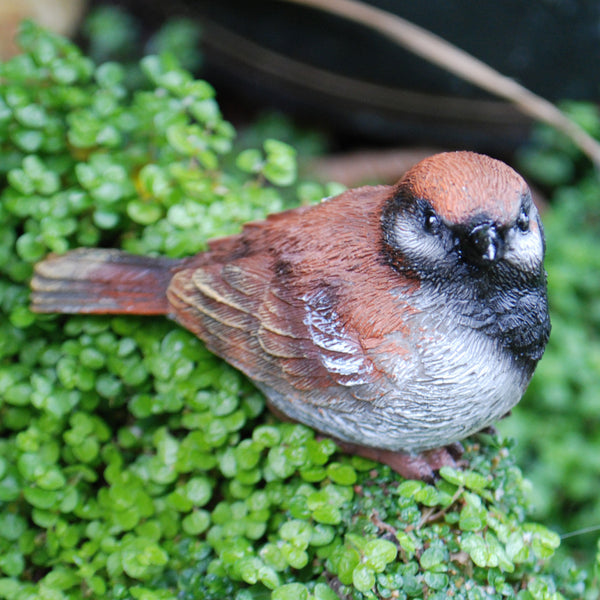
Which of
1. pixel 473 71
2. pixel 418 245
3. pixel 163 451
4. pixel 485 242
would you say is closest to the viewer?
pixel 485 242

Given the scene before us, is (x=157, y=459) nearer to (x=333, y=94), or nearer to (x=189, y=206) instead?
(x=189, y=206)

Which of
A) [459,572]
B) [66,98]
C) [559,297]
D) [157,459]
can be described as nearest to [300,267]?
[157,459]

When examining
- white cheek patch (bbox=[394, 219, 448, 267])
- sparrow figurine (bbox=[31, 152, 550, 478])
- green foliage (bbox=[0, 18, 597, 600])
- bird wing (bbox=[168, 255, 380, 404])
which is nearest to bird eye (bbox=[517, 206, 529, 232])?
sparrow figurine (bbox=[31, 152, 550, 478])

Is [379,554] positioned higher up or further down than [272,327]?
further down

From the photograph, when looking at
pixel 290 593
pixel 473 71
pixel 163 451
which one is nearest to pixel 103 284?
pixel 163 451

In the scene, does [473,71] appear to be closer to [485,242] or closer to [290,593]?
[485,242]

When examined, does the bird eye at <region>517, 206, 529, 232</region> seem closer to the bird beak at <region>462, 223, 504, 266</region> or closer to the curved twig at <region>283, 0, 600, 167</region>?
the bird beak at <region>462, 223, 504, 266</region>

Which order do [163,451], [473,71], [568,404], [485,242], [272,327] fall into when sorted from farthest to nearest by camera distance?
[568,404] → [473,71] → [163,451] → [272,327] → [485,242]
